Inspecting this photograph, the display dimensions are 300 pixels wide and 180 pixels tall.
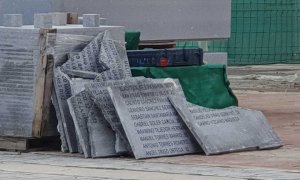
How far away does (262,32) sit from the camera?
3169cm

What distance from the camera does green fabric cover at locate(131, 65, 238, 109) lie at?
13.4 m

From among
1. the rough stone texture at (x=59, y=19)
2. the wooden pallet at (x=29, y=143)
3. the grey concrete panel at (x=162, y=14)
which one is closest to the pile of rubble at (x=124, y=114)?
the wooden pallet at (x=29, y=143)

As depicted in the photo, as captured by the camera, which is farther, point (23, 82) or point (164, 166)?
point (23, 82)

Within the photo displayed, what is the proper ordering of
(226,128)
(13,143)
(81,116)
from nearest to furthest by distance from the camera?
(81,116) → (226,128) → (13,143)

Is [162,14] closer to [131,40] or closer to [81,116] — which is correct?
[131,40]

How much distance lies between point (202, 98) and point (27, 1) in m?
3.27

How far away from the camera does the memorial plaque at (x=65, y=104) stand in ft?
39.5

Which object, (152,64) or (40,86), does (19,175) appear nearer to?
(40,86)

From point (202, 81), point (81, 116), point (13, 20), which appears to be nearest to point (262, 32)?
point (202, 81)

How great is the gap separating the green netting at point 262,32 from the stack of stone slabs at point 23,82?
19240mm

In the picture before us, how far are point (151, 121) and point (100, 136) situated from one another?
2.00ft

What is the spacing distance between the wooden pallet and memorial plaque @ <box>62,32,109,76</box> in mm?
909

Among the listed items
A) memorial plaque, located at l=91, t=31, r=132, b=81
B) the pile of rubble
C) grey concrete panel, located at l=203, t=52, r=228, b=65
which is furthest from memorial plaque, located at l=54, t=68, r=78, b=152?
grey concrete panel, located at l=203, t=52, r=228, b=65

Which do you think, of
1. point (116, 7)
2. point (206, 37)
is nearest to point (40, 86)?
point (116, 7)
